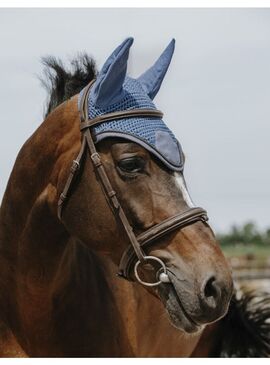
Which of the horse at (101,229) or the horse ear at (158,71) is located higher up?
the horse ear at (158,71)

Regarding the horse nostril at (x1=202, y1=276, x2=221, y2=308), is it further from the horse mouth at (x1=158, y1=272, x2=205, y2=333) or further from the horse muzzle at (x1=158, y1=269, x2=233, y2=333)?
the horse mouth at (x1=158, y1=272, x2=205, y2=333)

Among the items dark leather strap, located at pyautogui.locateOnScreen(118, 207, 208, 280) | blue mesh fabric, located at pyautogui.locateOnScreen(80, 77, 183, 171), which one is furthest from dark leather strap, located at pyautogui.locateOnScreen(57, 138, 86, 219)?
dark leather strap, located at pyautogui.locateOnScreen(118, 207, 208, 280)

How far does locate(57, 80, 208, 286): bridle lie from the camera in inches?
129

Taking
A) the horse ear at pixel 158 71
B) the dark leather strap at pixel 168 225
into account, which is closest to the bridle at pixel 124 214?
the dark leather strap at pixel 168 225

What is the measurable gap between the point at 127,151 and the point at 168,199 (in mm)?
299

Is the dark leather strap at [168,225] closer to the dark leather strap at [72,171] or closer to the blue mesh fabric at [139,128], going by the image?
the blue mesh fabric at [139,128]

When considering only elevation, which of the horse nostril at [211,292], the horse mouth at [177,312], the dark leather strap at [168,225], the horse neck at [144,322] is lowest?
the horse neck at [144,322]

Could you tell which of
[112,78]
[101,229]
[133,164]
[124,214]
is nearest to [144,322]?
[101,229]

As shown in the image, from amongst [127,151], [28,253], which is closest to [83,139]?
[127,151]

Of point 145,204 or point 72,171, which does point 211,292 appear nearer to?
point 145,204

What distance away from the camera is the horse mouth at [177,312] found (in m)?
3.27

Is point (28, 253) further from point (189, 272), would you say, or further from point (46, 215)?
point (189, 272)

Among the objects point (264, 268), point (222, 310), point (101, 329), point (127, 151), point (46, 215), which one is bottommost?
point (264, 268)

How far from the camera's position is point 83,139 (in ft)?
11.7
